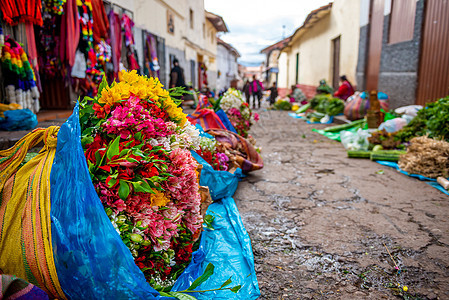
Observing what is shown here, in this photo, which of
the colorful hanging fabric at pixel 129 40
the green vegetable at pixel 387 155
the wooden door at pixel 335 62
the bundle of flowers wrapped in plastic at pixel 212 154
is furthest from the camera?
the wooden door at pixel 335 62

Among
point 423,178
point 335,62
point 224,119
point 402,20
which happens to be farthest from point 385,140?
point 335,62

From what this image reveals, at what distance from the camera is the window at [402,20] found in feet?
22.6

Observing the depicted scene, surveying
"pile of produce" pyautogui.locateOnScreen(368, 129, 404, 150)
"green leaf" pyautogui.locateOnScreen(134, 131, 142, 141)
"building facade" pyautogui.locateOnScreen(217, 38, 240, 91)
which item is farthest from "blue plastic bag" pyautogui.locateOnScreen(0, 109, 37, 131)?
"building facade" pyautogui.locateOnScreen(217, 38, 240, 91)

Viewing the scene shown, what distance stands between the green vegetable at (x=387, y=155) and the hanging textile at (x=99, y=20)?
5147 millimetres

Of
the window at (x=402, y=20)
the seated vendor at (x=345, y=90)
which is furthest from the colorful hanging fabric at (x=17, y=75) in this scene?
the seated vendor at (x=345, y=90)

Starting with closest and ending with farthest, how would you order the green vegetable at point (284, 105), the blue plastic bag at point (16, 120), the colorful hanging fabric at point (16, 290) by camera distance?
the colorful hanging fabric at point (16, 290), the blue plastic bag at point (16, 120), the green vegetable at point (284, 105)

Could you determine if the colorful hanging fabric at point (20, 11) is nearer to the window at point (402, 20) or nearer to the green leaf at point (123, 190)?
the green leaf at point (123, 190)

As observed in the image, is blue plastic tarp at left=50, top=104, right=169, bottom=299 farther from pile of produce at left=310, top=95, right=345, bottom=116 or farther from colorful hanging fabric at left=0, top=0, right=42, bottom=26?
pile of produce at left=310, top=95, right=345, bottom=116

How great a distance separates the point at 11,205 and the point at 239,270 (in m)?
1.31

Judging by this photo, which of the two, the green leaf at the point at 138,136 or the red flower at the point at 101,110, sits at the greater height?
the red flower at the point at 101,110

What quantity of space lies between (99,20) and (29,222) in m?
5.22

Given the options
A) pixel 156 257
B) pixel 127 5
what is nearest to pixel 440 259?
pixel 156 257

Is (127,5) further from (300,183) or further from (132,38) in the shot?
(300,183)

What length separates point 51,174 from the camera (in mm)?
1507
